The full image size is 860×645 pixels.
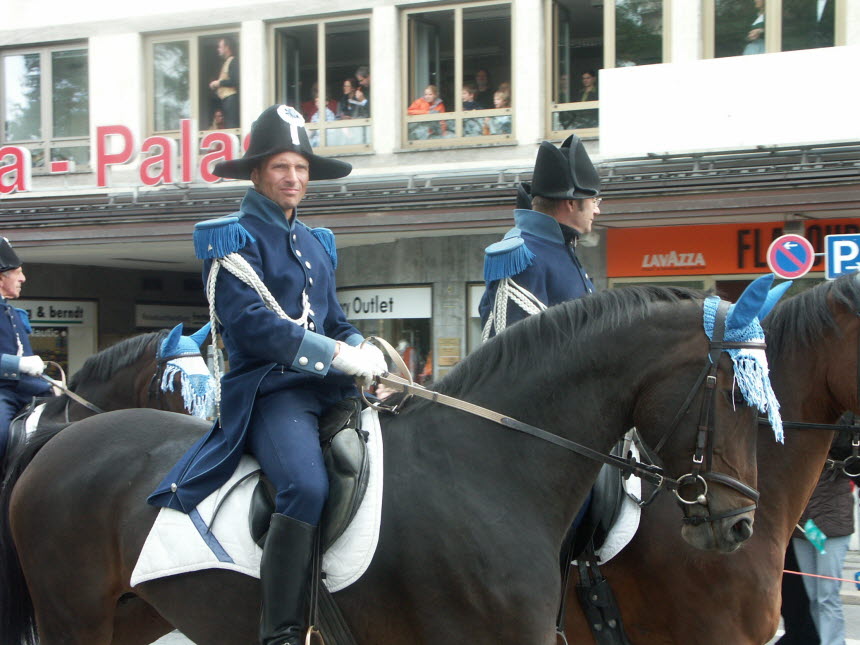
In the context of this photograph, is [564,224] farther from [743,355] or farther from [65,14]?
[65,14]

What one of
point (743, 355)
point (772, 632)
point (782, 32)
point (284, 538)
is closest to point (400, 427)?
point (284, 538)

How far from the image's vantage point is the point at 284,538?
10.4 ft

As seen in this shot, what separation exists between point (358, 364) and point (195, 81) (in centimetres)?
1376

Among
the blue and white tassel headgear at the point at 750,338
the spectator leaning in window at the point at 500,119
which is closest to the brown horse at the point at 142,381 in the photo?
the blue and white tassel headgear at the point at 750,338

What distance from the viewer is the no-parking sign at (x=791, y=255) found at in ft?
31.7

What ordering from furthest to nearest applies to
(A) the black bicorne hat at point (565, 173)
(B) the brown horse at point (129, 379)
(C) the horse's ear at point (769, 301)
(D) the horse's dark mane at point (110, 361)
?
(D) the horse's dark mane at point (110, 361) → (B) the brown horse at point (129, 379) → (A) the black bicorne hat at point (565, 173) → (C) the horse's ear at point (769, 301)

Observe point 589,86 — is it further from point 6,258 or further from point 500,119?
point 6,258

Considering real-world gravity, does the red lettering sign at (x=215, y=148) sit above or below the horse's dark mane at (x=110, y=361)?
above

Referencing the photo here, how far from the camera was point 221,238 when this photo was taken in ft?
11.1

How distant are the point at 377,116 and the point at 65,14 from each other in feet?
19.4

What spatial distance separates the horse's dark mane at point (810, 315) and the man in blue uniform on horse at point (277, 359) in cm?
167

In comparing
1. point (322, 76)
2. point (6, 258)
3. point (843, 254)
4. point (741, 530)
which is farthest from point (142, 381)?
point (322, 76)

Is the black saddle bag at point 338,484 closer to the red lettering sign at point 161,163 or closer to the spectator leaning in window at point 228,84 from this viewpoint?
the red lettering sign at point 161,163

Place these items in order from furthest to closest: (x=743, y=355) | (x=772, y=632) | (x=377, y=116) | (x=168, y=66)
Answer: (x=168, y=66) < (x=377, y=116) < (x=772, y=632) < (x=743, y=355)
